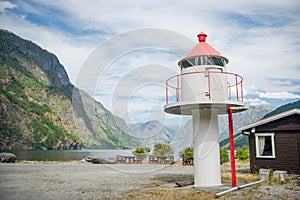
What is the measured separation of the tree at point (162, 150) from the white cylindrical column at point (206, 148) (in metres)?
19.9

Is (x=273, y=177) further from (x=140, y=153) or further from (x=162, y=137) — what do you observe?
(x=140, y=153)

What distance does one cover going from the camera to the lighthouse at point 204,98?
39.1 ft

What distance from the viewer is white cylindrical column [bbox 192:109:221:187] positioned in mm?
12391

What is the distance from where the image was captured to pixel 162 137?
17.8 metres

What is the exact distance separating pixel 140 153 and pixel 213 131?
22109 millimetres

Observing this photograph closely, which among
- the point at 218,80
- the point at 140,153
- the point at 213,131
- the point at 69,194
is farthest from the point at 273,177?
the point at 140,153

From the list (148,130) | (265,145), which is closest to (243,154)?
(265,145)

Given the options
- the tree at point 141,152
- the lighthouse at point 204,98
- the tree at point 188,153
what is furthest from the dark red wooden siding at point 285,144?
the tree at point 141,152

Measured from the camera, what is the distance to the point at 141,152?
34219 mm

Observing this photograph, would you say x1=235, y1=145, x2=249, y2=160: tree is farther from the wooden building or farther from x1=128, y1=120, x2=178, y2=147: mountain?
x1=128, y1=120, x2=178, y2=147: mountain

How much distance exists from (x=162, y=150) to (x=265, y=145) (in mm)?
16485

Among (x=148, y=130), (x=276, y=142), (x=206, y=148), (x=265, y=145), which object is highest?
(x=148, y=130)

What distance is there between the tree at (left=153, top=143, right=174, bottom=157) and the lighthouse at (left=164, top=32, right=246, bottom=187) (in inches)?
785

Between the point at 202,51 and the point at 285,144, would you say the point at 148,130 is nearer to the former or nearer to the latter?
the point at 202,51
